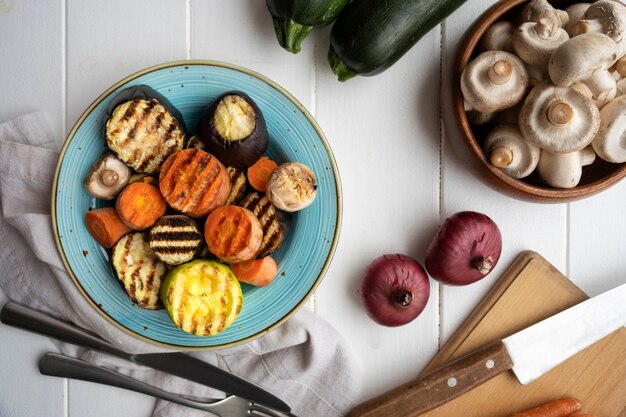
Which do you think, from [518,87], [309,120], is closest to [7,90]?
[309,120]

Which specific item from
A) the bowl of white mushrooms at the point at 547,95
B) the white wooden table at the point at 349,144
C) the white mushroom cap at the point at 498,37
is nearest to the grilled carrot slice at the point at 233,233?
the white wooden table at the point at 349,144

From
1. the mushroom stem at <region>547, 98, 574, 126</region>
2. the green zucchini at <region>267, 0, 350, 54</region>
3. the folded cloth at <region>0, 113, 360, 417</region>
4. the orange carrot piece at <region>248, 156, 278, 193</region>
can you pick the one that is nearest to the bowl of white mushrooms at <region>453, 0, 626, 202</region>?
the mushroom stem at <region>547, 98, 574, 126</region>

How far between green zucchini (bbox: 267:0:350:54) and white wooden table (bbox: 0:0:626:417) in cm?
8

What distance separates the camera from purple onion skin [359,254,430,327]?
107 cm

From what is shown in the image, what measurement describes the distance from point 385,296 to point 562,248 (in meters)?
0.38

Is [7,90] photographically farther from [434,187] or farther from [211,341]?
[434,187]

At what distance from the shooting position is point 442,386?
1109 mm

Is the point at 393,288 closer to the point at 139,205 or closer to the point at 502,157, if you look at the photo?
the point at 502,157

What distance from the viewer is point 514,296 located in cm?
115

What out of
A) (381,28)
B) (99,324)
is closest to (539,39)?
(381,28)

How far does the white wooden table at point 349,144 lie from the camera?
1.12 m

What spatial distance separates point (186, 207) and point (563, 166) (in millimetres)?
609

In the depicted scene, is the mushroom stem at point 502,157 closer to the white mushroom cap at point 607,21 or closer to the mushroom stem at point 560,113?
the mushroom stem at point 560,113

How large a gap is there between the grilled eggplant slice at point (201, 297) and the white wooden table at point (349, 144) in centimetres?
24
